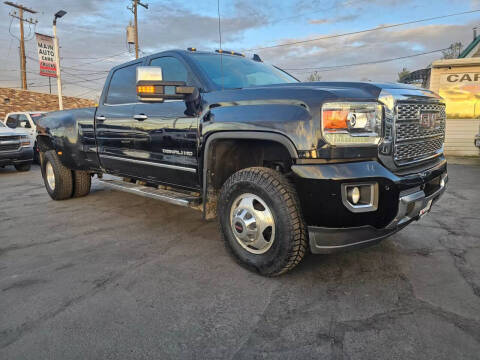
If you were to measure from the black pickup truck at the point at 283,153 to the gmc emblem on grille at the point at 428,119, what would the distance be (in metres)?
0.01

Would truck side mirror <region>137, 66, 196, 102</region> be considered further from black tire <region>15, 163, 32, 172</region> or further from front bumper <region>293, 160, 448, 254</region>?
black tire <region>15, 163, 32, 172</region>

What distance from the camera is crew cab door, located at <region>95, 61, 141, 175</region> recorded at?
13.7 feet

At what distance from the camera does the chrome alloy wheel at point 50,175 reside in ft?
18.9

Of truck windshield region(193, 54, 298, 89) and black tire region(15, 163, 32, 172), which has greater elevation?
truck windshield region(193, 54, 298, 89)

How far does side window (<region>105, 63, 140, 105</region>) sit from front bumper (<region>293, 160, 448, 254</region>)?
2707 mm

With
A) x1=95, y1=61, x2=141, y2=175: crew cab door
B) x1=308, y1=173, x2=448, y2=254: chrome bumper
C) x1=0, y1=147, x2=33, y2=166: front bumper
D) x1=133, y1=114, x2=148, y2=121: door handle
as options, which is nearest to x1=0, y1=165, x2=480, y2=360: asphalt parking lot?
x1=308, y1=173, x2=448, y2=254: chrome bumper

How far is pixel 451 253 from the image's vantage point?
10.7 ft

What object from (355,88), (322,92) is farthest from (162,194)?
(355,88)

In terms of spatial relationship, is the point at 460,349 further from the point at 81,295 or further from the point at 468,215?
the point at 468,215

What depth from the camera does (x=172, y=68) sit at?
145 inches

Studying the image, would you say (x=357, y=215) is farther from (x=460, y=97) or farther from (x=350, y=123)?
(x=460, y=97)

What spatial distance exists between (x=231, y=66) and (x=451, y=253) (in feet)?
9.15

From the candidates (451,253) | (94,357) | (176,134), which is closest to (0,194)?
(176,134)

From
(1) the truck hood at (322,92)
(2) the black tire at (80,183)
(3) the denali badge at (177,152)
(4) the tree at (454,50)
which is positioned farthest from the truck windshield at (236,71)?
(4) the tree at (454,50)
